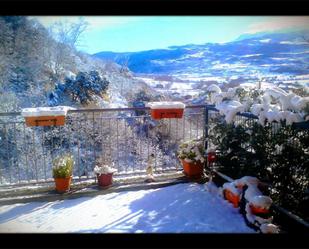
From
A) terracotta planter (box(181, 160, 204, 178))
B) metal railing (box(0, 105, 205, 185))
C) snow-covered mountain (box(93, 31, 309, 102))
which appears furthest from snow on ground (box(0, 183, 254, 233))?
snow-covered mountain (box(93, 31, 309, 102))

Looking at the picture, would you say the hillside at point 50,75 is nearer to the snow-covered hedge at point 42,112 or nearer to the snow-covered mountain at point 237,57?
the snow-covered mountain at point 237,57

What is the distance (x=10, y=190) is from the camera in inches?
152

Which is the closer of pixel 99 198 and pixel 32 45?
pixel 99 198

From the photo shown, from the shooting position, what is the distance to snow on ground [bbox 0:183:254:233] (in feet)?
9.70

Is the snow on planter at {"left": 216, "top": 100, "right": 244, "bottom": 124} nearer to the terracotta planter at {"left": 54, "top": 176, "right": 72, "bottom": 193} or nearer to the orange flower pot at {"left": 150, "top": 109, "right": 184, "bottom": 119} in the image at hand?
the orange flower pot at {"left": 150, "top": 109, "right": 184, "bottom": 119}

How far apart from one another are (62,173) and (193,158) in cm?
171

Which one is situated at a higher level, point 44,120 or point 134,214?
point 44,120

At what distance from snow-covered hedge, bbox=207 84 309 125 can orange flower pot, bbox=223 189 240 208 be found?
805mm

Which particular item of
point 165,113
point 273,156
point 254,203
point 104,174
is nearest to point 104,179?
point 104,174

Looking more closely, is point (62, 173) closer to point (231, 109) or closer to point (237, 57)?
point (231, 109)

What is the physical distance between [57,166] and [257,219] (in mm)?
2345

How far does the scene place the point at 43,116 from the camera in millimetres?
3752
